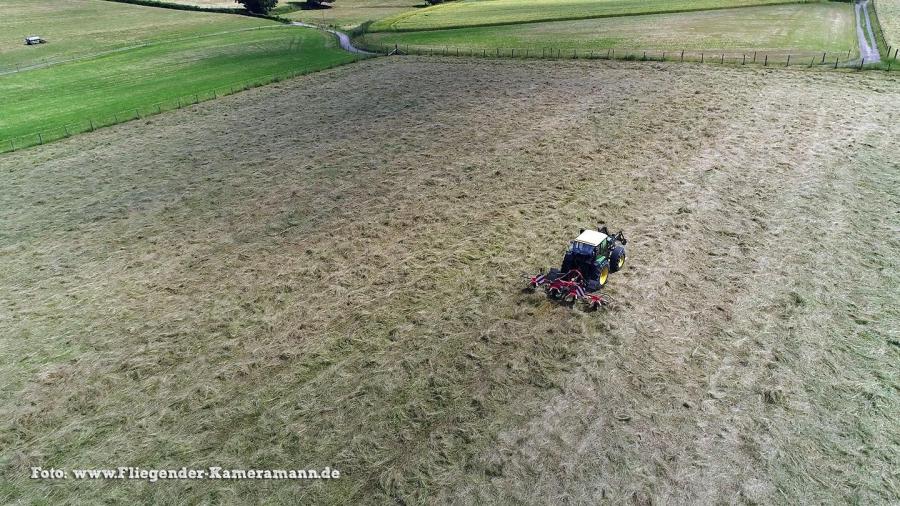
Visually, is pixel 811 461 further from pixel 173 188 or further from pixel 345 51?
pixel 345 51

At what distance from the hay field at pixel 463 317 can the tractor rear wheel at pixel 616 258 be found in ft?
1.76

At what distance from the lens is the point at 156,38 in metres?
89.1

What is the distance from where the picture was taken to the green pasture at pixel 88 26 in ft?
257

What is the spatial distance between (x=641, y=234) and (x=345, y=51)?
62.8 m

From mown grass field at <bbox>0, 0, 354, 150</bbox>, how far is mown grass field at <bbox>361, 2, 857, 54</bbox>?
17189 mm

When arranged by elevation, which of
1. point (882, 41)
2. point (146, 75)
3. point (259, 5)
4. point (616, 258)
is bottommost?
point (616, 258)

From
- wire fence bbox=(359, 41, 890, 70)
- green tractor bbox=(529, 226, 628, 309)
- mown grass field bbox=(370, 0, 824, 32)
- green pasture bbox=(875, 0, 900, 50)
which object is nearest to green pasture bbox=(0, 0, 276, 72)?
mown grass field bbox=(370, 0, 824, 32)

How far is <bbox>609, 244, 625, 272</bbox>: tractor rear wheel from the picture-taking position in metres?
20.6

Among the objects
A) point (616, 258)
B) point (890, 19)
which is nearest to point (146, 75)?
Answer: point (616, 258)

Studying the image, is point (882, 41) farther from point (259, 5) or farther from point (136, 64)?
point (259, 5)

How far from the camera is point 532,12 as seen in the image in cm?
10075

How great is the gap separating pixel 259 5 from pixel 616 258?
123 m

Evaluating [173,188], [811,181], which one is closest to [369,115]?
[173,188]

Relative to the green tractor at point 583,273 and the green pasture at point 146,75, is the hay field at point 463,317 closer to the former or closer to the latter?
the green tractor at point 583,273
